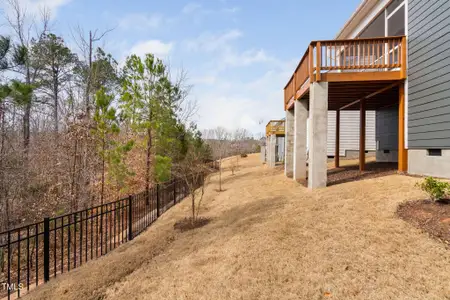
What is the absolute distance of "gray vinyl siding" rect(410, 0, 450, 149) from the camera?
5.61 m

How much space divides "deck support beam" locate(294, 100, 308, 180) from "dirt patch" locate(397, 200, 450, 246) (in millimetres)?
4251

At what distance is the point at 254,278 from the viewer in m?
2.87

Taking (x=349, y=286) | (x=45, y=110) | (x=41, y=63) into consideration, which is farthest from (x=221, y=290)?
(x=41, y=63)

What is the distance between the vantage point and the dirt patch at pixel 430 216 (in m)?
3.32

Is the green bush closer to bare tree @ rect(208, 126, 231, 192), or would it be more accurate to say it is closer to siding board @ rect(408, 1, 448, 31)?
siding board @ rect(408, 1, 448, 31)

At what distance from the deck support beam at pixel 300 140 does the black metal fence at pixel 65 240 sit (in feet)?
11.1

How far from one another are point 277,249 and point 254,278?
26.9 inches

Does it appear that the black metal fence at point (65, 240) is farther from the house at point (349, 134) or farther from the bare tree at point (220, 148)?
the house at point (349, 134)

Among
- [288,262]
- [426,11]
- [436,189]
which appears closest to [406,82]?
[426,11]

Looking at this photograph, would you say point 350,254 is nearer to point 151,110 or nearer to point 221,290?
point 221,290

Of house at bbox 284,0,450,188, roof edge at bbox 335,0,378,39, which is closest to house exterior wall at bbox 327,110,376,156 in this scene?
roof edge at bbox 335,0,378,39

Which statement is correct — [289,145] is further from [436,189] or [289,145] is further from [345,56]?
[436,189]

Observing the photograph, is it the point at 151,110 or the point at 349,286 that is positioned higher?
the point at 151,110

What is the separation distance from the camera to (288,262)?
3096 mm
